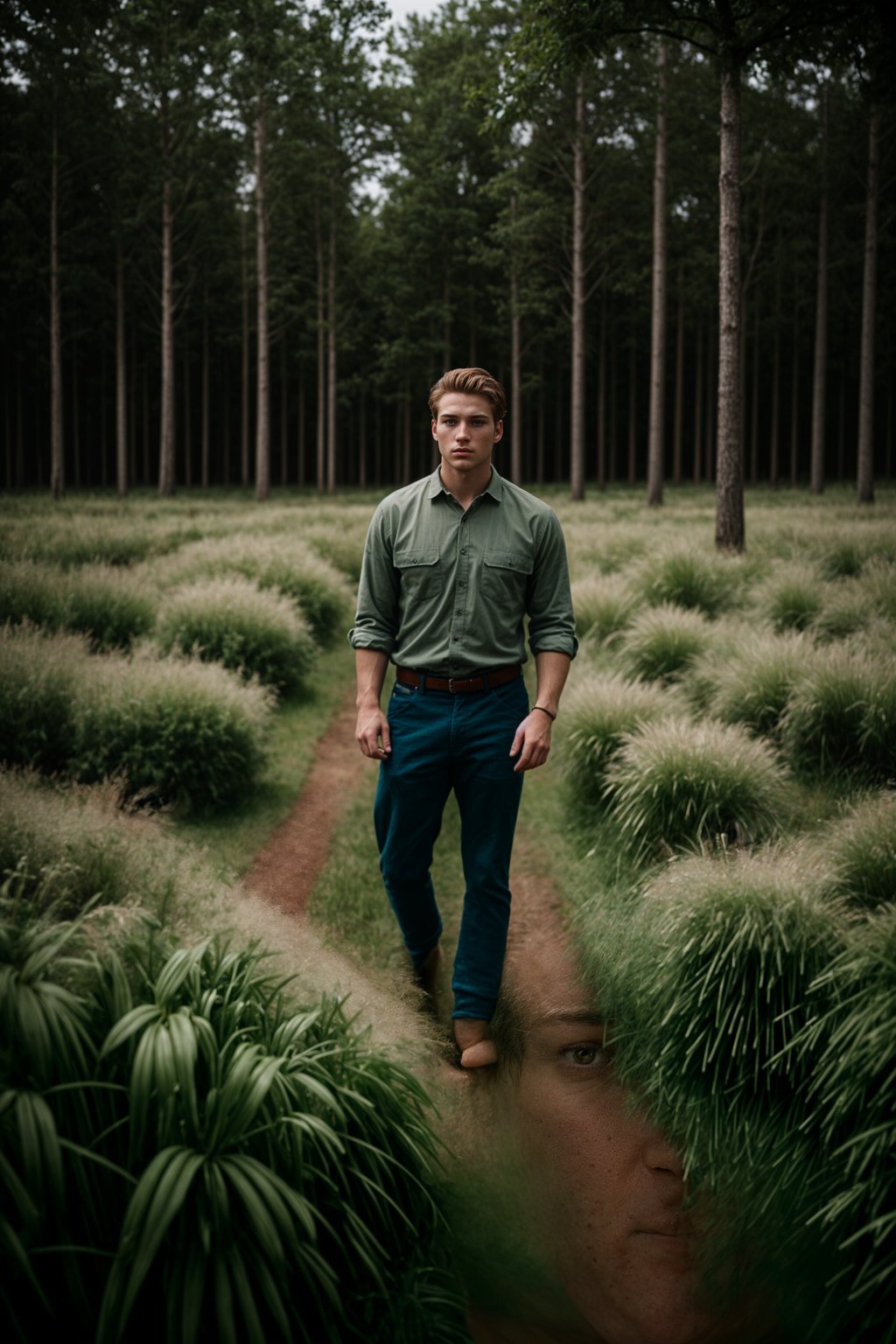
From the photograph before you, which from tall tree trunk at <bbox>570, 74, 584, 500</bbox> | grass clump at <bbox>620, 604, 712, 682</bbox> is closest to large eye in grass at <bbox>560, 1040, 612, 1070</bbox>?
grass clump at <bbox>620, 604, 712, 682</bbox>

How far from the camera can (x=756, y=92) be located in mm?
24391

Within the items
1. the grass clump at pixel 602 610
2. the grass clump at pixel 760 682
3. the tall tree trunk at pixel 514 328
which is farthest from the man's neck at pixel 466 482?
the tall tree trunk at pixel 514 328

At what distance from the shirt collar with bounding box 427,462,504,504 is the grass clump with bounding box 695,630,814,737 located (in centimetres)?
356

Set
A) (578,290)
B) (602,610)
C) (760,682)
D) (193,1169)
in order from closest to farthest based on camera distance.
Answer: (193,1169) → (760,682) → (602,610) → (578,290)

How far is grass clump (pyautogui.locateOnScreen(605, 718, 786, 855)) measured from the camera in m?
5.41

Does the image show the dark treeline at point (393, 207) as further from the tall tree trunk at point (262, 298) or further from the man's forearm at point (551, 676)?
the man's forearm at point (551, 676)

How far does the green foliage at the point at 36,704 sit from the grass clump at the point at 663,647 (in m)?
4.50

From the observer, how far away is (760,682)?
6.97 meters

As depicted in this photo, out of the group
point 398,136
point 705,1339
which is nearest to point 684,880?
point 705,1339

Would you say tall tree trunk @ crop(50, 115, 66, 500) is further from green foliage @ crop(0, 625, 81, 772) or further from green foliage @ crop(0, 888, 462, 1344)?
green foliage @ crop(0, 888, 462, 1344)

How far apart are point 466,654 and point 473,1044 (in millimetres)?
1648

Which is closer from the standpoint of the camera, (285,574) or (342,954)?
(342,954)

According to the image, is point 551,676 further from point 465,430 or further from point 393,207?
point 393,207

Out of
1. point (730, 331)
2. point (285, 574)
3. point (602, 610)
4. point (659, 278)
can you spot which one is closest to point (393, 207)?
point (659, 278)
